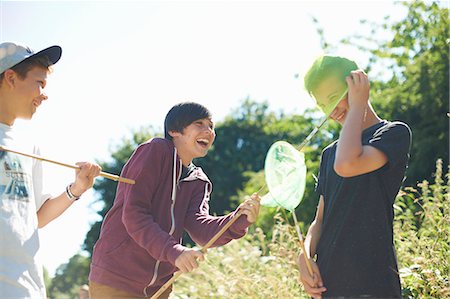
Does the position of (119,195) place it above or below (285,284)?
above

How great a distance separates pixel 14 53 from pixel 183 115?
3.06 ft

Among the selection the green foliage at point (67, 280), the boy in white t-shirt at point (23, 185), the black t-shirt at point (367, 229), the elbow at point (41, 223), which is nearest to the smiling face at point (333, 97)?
the black t-shirt at point (367, 229)

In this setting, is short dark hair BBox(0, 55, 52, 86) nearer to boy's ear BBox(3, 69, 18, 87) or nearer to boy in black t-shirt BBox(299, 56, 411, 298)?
boy's ear BBox(3, 69, 18, 87)

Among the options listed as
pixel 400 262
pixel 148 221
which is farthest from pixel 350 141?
pixel 400 262

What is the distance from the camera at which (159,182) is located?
3.87m

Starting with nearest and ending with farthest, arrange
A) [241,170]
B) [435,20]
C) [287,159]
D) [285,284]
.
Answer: [287,159]
[285,284]
[435,20]
[241,170]

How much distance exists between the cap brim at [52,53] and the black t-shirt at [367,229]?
60.7 inches

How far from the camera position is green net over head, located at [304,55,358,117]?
2.98 metres

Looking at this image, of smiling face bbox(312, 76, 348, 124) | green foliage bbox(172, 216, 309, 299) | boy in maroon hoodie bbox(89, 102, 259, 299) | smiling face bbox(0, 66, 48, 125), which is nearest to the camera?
smiling face bbox(312, 76, 348, 124)

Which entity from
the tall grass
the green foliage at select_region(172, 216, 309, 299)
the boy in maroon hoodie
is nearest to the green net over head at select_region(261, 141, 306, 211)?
the boy in maroon hoodie

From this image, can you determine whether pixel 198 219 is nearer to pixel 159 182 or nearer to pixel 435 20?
pixel 159 182

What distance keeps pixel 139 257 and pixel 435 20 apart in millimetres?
7450

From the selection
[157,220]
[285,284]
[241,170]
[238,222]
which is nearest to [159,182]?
[157,220]

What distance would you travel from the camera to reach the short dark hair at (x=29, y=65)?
11.5 feet
